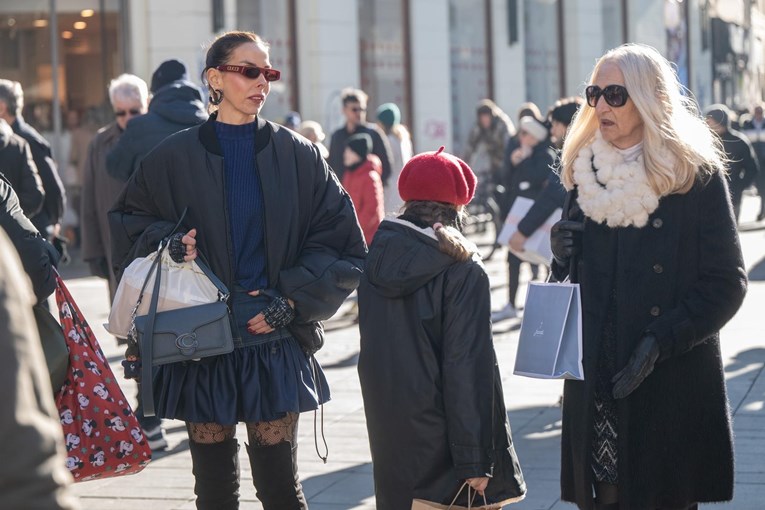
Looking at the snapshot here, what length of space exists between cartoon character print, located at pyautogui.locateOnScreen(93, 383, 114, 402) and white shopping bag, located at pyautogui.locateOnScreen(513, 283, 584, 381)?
1.38 meters

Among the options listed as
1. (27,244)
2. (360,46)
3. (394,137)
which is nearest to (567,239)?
(27,244)

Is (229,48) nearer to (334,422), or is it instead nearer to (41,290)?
(41,290)

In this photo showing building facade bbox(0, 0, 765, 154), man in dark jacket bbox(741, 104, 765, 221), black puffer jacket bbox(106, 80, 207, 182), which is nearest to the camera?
black puffer jacket bbox(106, 80, 207, 182)

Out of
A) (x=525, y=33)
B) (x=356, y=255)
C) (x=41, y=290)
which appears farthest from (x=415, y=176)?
(x=525, y=33)

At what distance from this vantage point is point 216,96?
4762mm

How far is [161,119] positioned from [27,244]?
2018 mm

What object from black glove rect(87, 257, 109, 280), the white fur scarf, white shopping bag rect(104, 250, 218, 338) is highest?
the white fur scarf

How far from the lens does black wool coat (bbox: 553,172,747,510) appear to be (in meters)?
4.09

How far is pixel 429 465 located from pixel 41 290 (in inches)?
62.6

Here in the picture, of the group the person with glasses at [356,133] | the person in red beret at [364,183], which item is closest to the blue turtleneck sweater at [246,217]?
the person in red beret at [364,183]

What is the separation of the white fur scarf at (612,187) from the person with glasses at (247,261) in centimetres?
90

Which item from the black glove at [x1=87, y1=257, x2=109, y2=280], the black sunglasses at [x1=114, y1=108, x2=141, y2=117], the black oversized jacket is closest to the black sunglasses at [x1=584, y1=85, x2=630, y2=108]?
the black oversized jacket

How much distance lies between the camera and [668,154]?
4137 millimetres

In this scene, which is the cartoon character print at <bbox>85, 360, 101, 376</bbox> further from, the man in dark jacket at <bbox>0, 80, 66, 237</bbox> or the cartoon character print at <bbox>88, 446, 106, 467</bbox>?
the man in dark jacket at <bbox>0, 80, 66, 237</bbox>
